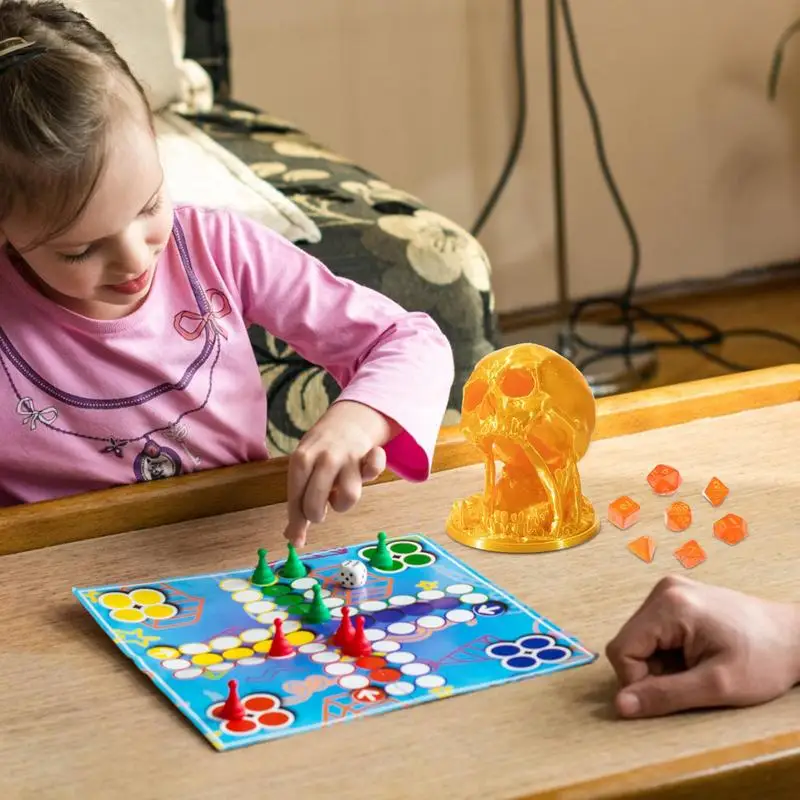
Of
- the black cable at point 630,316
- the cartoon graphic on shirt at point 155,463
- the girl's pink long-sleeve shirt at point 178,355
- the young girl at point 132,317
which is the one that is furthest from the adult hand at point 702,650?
the black cable at point 630,316

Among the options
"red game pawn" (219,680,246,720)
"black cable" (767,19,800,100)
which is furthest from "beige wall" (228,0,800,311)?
"red game pawn" (219,680,246,720)

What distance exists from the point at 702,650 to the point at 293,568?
25cm

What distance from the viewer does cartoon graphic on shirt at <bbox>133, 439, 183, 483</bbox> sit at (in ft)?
3.42

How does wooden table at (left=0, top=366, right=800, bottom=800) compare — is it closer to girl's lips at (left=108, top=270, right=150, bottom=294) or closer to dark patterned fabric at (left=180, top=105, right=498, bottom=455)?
girl's lips at (left=108, top=270, right=150, bottom=294)

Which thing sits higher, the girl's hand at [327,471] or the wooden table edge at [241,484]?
the girl's hand at [327,471]

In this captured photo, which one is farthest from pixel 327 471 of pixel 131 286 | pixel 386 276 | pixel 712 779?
pixel 386 276

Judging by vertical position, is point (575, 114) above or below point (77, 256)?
below

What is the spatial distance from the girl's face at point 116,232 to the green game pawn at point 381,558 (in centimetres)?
24

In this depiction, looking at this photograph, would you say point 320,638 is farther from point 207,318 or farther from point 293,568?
point 207,318

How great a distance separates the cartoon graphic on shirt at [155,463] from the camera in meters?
1.04

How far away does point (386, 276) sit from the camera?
1481 mm

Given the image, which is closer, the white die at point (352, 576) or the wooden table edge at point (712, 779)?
the wooden table edge at point (712, 779)

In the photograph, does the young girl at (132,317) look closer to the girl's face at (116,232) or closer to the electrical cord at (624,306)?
the girl's face at (116,232)

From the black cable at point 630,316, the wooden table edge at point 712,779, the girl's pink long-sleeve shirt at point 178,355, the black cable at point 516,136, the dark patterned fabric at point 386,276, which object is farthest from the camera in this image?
the black cable at point 516,136
